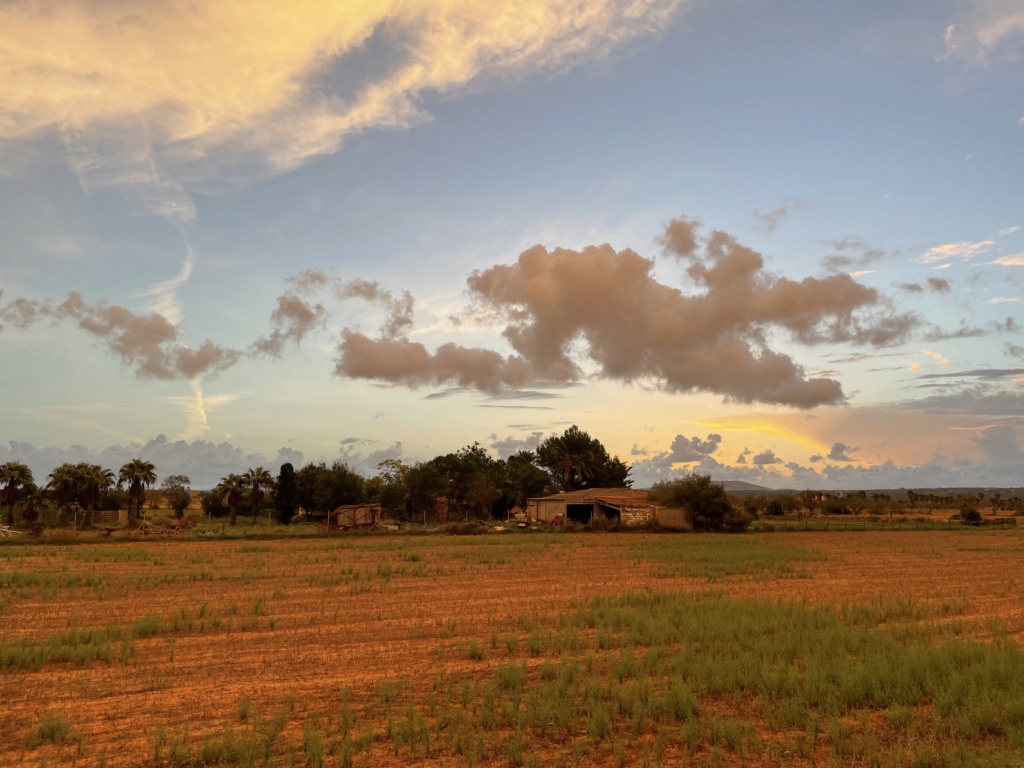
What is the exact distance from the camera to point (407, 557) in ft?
110

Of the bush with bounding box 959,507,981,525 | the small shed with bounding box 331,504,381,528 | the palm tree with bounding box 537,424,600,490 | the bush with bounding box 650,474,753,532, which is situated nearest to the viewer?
the bush with bounding box 650,474,753,532

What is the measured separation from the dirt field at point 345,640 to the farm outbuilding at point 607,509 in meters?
27.3

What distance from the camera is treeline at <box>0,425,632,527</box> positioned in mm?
70938

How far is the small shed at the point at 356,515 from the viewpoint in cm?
6594

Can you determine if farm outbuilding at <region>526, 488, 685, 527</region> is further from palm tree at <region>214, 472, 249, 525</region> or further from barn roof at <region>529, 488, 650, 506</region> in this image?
palm tree at <region>214, 472, 249, 525</region>

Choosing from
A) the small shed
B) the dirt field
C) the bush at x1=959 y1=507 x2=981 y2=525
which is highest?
the small shed

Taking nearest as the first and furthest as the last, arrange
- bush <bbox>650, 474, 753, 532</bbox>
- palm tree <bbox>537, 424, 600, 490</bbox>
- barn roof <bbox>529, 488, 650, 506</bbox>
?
bush <bbox>650, 474, 753, 532</bbox>, barn roof <bbox>529, 488, 650, 506</bbox>, palm tree <bbox>537, 424, 600, 490</bbox>

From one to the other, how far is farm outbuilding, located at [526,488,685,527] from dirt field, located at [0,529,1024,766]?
89.7 ft

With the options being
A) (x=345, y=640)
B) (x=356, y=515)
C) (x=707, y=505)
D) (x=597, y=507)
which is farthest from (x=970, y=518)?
(x=345, y=640)

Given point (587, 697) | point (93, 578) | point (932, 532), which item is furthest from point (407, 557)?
point (932, 532)

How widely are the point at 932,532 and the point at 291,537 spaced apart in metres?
51.4

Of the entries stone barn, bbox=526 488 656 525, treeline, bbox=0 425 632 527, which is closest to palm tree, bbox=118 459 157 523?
treeline, bbox=0 425 632 527

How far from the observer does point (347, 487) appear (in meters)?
84.3

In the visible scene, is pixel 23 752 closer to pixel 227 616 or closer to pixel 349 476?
pixel 227 616
